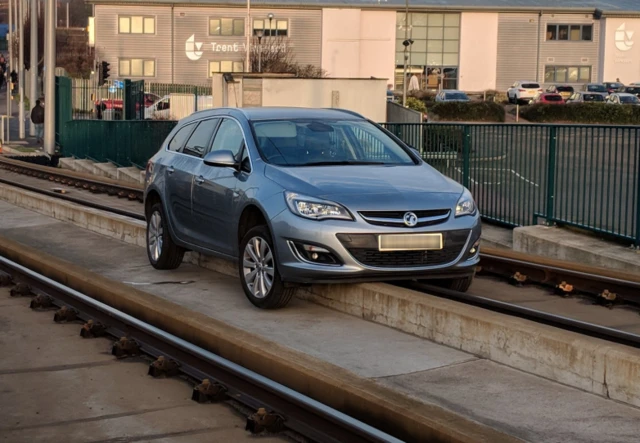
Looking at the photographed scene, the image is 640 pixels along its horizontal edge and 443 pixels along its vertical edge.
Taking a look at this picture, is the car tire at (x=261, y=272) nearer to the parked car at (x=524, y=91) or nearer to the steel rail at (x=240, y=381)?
the steel rail at (x=240, y=381)

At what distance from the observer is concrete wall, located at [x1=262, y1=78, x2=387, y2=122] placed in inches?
1412

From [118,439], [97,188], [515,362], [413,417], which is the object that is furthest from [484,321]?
[97,188]

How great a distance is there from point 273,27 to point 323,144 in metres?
71.1

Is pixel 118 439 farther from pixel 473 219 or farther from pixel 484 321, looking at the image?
pixel 473 219

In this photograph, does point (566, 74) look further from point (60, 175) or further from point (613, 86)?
point (60, 175)

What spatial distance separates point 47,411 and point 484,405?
2.50 meters

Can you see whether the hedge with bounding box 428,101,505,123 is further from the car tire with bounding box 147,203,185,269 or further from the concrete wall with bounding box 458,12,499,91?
the car tire with bounding box 147,203,185,269

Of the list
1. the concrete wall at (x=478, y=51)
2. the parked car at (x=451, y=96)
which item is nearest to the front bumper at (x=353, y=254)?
the parked car at (x=451, y=96)

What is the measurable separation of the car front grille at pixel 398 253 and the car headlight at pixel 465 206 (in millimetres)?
180

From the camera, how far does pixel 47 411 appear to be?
21.0ft

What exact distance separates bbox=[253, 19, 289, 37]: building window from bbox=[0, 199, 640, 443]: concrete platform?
6933 cm

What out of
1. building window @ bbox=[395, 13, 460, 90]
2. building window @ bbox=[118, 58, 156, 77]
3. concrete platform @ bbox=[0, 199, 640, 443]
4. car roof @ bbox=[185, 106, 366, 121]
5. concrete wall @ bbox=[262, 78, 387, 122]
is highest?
building window @ bbox=[395, 13, 460, 90]

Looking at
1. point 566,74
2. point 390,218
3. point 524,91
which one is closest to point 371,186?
point 390,218

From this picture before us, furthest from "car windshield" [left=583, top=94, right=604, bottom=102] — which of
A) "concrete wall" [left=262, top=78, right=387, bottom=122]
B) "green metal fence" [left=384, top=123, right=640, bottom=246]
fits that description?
"green metal fence" [left=384, top=123, right=640, bottom=246]
